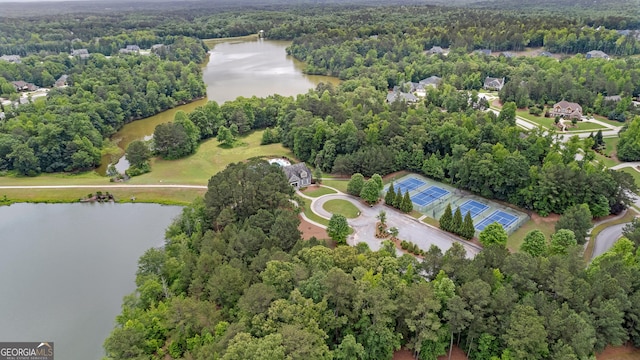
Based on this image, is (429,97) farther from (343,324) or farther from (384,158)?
(343,324)

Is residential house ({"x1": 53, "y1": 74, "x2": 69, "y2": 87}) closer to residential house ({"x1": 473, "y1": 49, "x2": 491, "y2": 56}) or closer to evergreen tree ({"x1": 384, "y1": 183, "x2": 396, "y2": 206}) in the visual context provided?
evergreen tree ({"x1": 384, "y1": 183, "x2": 396, "y2": 206})

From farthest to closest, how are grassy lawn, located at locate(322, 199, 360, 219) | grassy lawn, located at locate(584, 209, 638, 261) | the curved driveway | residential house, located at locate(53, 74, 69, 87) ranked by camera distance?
residential house, located at locate(53, 74, 69, 87) < grassy lawn, located at locate(322, 199, 360, 219) < the curved driveway < grassy lawn, located at locate(584, 209, 638, 261)

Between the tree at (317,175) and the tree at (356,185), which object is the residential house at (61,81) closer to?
→ the tree at (317,175)

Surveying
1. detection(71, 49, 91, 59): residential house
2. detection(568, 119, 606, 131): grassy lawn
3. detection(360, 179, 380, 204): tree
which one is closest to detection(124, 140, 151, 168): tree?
detection(360, 179, 380, 204): tree

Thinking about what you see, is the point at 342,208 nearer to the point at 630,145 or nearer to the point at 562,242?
the point at 562,242

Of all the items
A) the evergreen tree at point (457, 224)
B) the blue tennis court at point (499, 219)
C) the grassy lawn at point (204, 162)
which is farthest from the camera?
the grassy lawn at point (204, 162)

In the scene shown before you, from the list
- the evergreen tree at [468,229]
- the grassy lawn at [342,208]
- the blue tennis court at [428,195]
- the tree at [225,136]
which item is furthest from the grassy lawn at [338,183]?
the tree at [225,136]

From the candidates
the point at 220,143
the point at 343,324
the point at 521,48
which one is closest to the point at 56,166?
the point at 220,143
